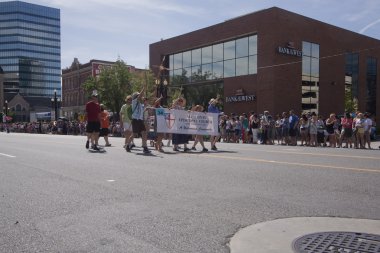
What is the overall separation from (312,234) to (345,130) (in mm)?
15792

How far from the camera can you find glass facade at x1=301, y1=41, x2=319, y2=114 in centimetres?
3562

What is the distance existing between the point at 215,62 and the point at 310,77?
28.2 feet

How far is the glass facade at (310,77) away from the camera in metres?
35.6

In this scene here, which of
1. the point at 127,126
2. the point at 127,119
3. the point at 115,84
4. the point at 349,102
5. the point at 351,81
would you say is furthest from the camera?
the point at 115,84

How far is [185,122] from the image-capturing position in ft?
47.3

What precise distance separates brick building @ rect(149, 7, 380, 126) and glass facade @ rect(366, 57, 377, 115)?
0.60 m

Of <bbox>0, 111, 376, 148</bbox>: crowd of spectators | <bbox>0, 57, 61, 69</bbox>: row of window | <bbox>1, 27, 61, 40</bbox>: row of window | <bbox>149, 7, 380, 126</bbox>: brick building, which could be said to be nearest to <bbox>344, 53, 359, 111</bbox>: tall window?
<bbox>149, 7, 380, 126</bbox>: brick building

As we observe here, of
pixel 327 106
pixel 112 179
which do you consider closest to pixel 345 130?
pixel 112 179

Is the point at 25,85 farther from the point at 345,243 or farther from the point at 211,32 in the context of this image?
the point at 345,243

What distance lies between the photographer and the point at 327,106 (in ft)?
125

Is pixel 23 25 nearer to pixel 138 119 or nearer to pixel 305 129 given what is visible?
pixel 305 129

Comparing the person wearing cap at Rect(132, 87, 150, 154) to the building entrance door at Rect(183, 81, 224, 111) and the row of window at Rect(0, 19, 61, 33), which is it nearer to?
the building entrance door at Rect(183, 81, 224, 111)

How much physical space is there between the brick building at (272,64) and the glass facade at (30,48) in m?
98.0

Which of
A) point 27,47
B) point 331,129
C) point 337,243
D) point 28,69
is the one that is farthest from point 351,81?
point 28,69
